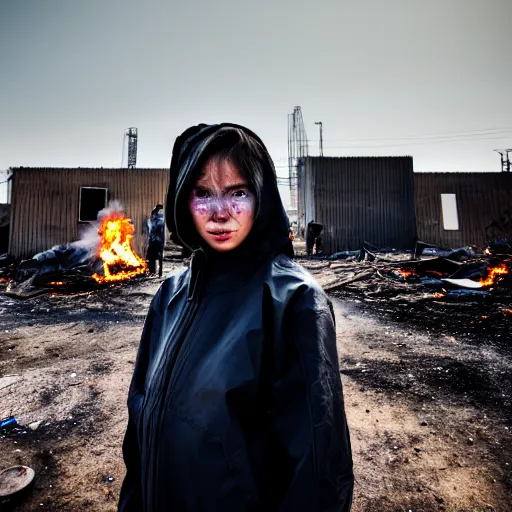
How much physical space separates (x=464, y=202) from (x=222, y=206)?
76.5ft

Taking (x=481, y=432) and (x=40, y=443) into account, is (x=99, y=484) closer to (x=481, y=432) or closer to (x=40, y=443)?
(x=40, y=443)

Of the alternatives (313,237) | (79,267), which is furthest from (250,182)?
(313,237)

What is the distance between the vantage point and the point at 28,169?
1614 centimetres

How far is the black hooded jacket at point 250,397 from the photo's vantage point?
810mm

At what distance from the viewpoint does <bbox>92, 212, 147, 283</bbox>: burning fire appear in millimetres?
11344

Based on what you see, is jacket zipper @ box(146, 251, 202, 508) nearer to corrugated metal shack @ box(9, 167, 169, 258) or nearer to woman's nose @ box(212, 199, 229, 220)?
woman's nose @ box(212, 199, 229, 220)

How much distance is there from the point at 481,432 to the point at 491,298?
19.7 feet

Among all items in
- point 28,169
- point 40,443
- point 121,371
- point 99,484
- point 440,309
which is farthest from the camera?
point 28,169

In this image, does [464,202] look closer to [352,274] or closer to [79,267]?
[352,274]

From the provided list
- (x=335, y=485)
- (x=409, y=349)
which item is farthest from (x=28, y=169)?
→ (x=335, y=485)

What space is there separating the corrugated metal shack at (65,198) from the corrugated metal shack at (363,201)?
29.5 feet

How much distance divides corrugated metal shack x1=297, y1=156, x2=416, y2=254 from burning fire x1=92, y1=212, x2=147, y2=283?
10.4 metres

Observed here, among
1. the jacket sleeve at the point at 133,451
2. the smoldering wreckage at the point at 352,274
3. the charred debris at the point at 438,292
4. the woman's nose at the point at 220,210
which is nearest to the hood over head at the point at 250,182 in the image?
the woman's nose at the point at 220,210

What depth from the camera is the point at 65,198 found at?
1641 centimetres
